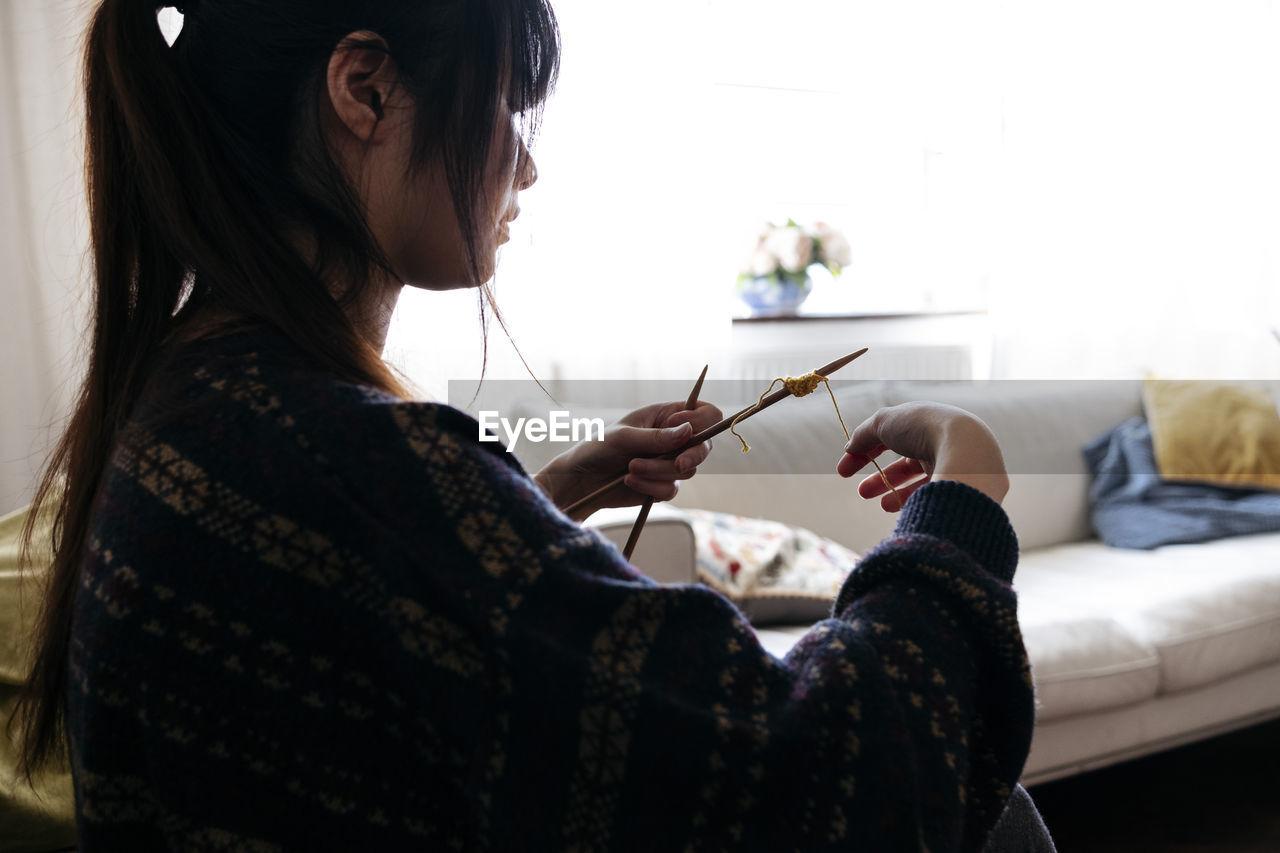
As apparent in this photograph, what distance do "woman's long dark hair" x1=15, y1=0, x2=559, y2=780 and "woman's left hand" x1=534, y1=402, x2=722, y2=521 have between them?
35 centimetres

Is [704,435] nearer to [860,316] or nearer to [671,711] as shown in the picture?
[671,711]

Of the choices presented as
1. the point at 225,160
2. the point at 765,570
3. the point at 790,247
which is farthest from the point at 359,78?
the point at 790,247

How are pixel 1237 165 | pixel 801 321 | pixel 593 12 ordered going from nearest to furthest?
1. pixel 593 12
2. pixel 801 321
3. pixel 1237 165

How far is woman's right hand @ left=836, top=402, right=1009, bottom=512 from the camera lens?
25.7 inches

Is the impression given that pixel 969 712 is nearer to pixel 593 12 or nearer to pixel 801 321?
pixel 593 12

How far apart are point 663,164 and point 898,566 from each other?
7.32ft

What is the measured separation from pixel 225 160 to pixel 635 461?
45cm

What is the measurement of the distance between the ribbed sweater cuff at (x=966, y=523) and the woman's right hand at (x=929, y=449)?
2 cm

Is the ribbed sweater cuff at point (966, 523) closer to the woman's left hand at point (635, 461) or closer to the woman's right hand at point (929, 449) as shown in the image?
the woman's right hand at point (929, 449)

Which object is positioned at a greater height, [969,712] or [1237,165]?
[1237,165]

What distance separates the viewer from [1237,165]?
360 centimetres

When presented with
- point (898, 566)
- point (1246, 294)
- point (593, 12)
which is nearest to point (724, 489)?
point (593, 12)

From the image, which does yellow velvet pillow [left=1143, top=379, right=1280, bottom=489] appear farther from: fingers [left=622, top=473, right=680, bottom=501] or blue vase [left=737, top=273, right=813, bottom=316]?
fingers [left=622, top=473, right=680, bottom=501]

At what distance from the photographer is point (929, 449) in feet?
2.40
